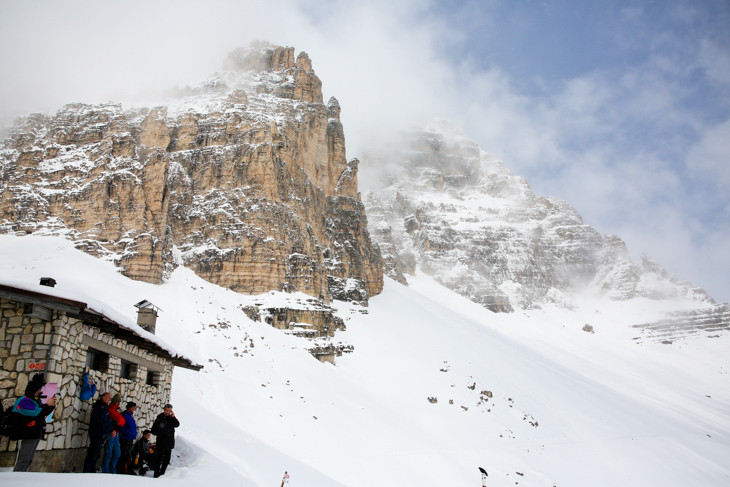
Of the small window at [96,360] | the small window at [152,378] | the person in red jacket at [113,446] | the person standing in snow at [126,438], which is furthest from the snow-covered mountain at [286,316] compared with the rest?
the small window at [96,360]

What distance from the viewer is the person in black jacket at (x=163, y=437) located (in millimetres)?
8438

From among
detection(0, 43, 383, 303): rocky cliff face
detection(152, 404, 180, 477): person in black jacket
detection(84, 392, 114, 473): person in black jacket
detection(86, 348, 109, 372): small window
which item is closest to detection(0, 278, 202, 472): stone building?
detection(86, 348, 109, 372): small window

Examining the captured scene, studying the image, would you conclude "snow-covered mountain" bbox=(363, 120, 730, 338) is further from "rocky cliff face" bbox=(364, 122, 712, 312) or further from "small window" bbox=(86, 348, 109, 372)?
"small window" bbox=(86, 348, 109, 372)

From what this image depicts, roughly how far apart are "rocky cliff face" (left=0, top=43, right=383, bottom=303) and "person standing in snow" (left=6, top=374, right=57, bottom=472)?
88.9 feet

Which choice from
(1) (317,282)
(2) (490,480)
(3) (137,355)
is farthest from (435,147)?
(3) (137,355)

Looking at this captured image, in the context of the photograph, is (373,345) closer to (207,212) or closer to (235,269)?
(235,269)

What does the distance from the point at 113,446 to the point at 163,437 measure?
955mm

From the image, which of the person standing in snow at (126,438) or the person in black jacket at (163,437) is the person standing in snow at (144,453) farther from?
the person standing in snow at (126,438)

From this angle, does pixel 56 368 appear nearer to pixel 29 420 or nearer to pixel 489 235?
pixel 29 420

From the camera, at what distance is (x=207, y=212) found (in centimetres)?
3862

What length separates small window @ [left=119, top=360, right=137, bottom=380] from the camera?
9.47 m

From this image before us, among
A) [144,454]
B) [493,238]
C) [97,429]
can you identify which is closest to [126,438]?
[97,429]

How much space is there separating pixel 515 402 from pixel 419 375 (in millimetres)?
7757

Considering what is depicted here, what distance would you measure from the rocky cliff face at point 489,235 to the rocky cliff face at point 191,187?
54509 millimetres
